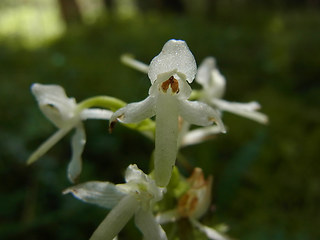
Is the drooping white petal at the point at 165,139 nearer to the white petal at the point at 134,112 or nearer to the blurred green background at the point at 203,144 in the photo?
the white petal at the point at 134,112

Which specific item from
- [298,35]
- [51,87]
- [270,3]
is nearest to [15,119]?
[51,87]

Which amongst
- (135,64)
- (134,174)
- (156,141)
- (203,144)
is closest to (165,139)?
(156,141)

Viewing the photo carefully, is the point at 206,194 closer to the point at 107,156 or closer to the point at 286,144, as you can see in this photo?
the point at 107,156

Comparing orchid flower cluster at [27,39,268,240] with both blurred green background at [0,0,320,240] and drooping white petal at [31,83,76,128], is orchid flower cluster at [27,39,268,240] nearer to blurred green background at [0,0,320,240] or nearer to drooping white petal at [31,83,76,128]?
drooping white petal at [31,83,76,128]

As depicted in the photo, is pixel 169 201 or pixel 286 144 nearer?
pixel 169 201

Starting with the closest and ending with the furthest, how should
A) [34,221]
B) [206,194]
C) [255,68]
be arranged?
[206,194] < [34,221] < [255,68]

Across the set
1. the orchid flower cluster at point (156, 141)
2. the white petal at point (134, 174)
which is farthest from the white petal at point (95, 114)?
the white petal at point (134, 174)

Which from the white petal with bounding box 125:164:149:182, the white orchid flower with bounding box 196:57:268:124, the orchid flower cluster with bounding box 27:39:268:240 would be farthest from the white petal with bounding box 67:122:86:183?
the white orchid flower with bounding box 196:57:268:124

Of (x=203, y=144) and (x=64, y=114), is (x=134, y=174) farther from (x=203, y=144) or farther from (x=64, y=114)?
(x=203, y=144)
